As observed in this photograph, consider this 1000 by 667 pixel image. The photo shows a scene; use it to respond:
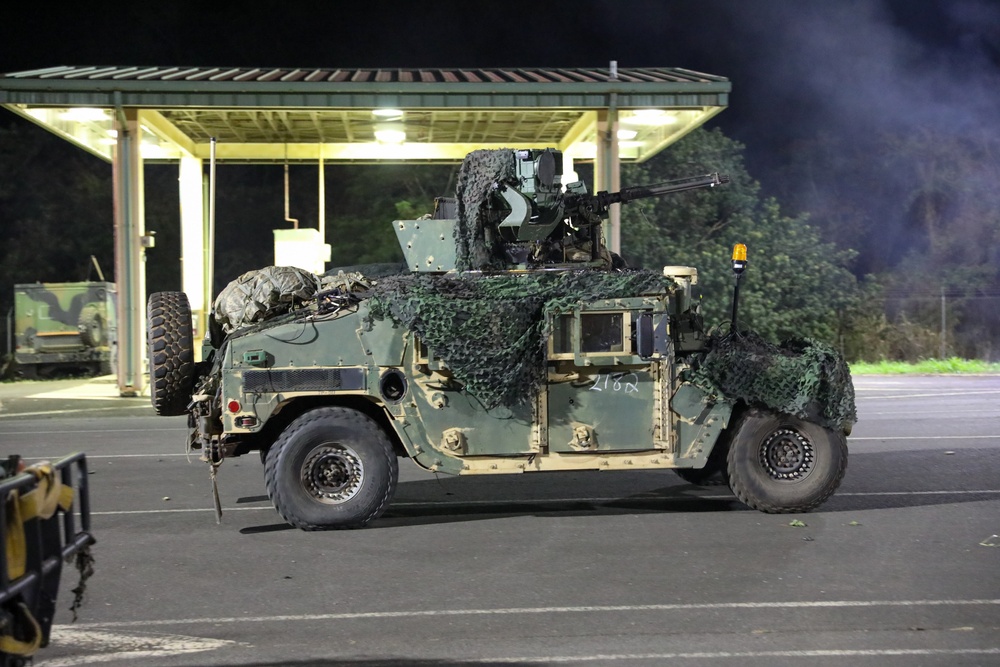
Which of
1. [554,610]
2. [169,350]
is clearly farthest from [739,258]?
[169,350]

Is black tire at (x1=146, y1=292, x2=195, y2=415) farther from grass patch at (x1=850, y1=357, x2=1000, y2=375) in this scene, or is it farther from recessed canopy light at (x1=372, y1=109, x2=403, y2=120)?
grass patch at (x1=850, y1=357, x2=1000, y2=375)

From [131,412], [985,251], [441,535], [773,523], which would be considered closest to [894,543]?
[773,523]

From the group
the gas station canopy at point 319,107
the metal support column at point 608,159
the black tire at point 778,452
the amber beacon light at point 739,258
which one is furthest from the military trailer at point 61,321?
the black tire at point 778,452

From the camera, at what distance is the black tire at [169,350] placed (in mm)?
8984

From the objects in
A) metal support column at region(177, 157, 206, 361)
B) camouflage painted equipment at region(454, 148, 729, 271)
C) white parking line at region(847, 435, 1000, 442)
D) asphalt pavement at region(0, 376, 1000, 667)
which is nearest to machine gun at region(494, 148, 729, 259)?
camouflage painted equipment at region(454, 148, 729, 271)

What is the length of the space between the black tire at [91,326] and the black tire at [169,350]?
20.1 m

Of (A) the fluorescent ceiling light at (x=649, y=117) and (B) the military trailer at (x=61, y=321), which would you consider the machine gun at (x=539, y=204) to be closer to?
(A) the fluorescent ceiling light at (x=649, y=117)

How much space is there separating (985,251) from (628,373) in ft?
99.4

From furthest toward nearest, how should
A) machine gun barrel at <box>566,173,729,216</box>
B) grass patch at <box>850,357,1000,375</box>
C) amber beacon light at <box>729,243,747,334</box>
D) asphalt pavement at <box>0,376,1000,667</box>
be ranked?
grass patch at <box>850,357,1000,375</box> → machine gun barrel at <box>566,173,729,216</box> → amber beacon light at <box>729,243,747,334</box> → asphalt pavement at <box>0,376,1000,667</box>

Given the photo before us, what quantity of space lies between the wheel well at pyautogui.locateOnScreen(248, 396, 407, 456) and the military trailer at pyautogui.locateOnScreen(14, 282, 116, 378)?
→ 19781mm

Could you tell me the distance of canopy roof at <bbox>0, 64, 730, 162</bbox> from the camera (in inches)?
787

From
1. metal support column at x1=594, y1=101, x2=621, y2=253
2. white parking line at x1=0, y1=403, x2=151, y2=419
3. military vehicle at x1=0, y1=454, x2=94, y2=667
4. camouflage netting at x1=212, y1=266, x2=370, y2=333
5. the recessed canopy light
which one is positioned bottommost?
white parking line at x1=0, y1=403, x2=151, y2=419

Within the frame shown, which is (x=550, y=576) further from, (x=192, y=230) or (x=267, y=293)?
(x=192, y=230)

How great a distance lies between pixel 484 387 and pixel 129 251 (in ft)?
44.3
